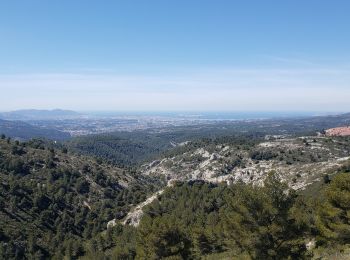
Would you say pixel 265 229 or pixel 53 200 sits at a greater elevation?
pixel 265 229

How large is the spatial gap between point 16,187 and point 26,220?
21.6m

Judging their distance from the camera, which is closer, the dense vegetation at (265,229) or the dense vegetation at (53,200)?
the dense vegetation at (265,229)

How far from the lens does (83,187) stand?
16325cm

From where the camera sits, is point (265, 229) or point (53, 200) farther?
point (53, 200)

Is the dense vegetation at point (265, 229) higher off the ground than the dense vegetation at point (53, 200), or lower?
higher

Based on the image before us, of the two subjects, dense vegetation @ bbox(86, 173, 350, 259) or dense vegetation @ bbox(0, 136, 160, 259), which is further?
dense vegetation @ bbox(0, 136, 160, 259)

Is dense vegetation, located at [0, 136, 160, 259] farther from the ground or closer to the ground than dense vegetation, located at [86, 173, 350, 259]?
closer to the ground

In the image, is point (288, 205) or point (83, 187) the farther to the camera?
point (83, 187)

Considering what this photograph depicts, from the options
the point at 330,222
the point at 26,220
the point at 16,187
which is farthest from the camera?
the point at 16,187

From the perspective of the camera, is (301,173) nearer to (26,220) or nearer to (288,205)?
(26,220)

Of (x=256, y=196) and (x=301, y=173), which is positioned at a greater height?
(x=256, y=196)

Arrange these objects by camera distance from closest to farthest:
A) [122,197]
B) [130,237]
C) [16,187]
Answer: [130,237] → [16,187] → [122,197]

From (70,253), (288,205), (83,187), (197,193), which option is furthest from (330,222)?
(83,187)

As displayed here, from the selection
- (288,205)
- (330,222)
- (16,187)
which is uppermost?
(288,205)
